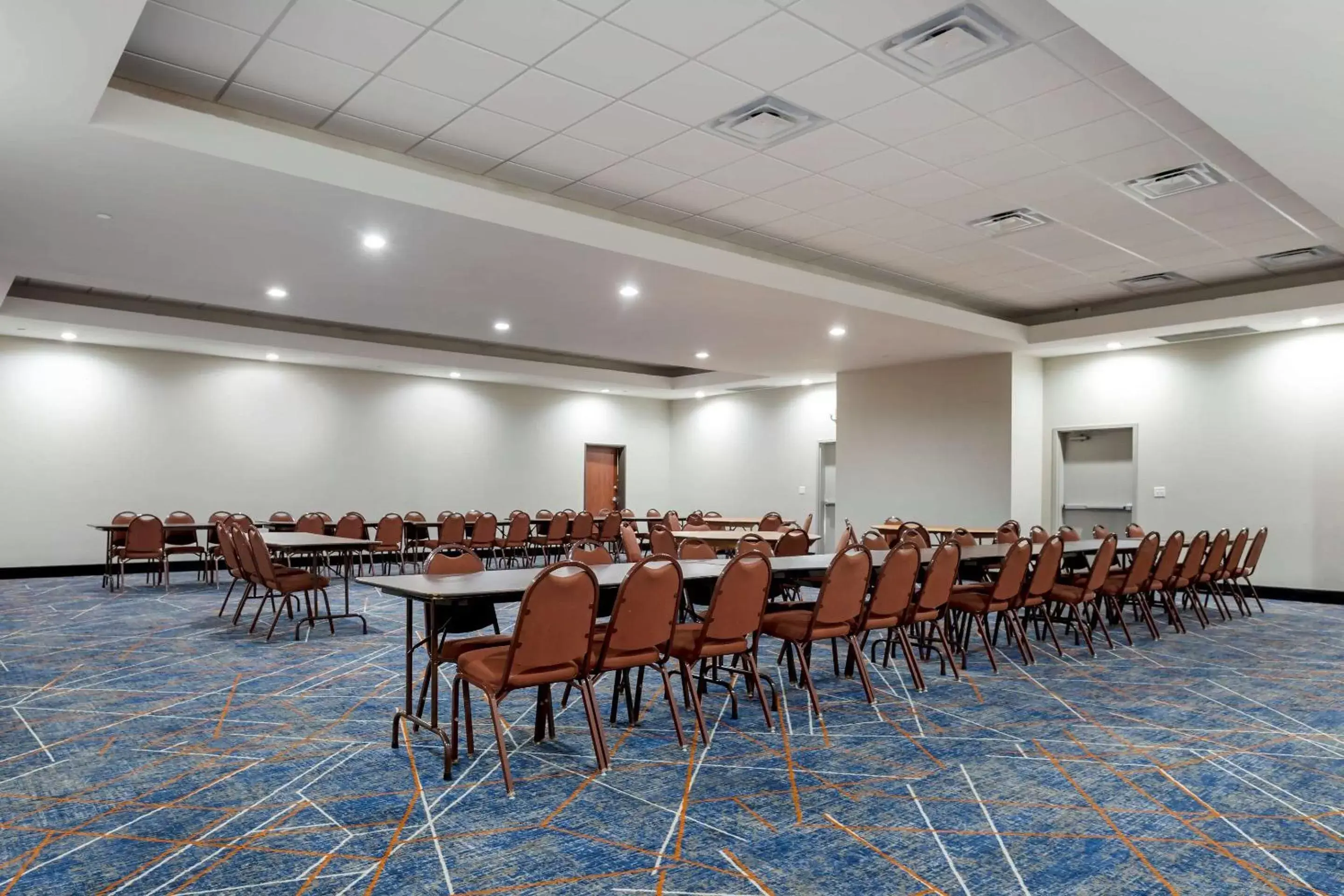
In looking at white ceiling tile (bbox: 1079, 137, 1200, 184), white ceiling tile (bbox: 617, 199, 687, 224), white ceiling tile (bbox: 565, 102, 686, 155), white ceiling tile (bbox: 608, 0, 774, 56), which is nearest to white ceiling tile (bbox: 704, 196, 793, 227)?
white ceiling tile (bbox: 617, 199, 687, 224)

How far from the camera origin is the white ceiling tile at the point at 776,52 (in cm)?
432

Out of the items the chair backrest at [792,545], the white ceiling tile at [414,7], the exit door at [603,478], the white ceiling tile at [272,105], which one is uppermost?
the white ceiling tile at [272,105]

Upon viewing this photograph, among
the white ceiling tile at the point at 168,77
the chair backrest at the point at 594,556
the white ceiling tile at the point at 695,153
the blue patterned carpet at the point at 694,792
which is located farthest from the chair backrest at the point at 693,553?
the white ceiling tile at the point at 168,77

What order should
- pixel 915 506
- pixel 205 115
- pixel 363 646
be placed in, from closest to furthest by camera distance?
pixel 205 115
pixel 363 646
pixel 915 506

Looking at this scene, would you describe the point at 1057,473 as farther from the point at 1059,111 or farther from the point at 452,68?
the point at 452,68

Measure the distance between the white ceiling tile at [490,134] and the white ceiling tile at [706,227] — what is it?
78.1 inches

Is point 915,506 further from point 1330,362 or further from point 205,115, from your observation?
point 205,115

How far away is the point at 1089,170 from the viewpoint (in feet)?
20.6

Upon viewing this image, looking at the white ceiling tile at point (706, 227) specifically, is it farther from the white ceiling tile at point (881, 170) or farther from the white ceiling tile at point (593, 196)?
the white ceiling tile at point (881, 170)

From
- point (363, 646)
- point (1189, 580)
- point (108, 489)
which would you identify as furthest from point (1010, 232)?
point (108, 489)

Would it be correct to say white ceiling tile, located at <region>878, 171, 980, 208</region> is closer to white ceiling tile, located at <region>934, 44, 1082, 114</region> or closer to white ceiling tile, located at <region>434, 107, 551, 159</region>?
white ceiling tile, located at <region>934, 44, 1082, 114</region>

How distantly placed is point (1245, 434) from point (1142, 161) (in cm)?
636

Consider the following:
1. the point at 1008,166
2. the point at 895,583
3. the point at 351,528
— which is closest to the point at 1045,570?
the point at 895,583

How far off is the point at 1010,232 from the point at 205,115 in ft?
21.2
